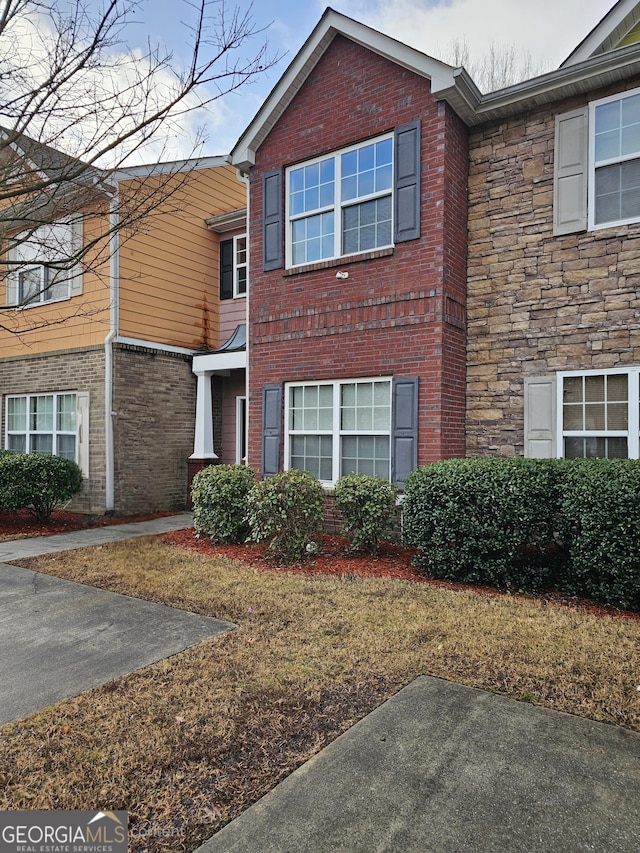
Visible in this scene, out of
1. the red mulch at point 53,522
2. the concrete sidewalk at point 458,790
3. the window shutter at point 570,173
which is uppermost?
the window shutter at point 570,173

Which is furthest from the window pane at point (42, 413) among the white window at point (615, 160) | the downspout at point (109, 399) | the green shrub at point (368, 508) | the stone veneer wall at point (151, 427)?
the white window at point (615, 160)

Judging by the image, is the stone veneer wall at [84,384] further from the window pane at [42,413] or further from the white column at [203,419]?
the white column at [203,419]

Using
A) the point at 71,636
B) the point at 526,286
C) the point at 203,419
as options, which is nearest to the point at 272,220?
the point at 526,286

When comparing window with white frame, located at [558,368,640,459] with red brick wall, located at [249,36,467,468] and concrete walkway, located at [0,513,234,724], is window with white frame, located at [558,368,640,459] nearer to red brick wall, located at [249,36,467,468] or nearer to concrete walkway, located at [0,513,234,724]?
red brick wall, located at [249,36,467,468]

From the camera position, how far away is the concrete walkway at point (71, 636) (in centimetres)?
351

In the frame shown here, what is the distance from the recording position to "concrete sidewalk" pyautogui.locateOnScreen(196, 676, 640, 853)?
214 centimetres

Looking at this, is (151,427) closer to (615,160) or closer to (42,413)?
(42,413)

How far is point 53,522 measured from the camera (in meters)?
10.2

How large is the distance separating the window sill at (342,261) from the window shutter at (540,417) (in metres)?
2.70

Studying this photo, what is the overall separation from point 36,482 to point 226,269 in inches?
242

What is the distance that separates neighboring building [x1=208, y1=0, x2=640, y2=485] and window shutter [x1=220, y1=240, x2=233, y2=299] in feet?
11.2

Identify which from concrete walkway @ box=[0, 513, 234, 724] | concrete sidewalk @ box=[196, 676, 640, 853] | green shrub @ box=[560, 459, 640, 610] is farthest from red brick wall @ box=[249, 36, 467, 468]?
concrete sidewalk @ box=[196, 676, 640, 853]

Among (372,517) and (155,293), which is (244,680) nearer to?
(372,517)

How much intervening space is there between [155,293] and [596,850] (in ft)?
36.5
